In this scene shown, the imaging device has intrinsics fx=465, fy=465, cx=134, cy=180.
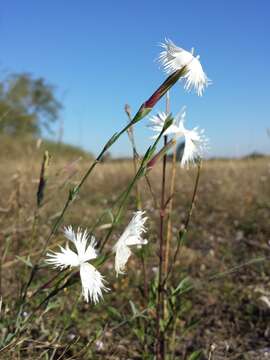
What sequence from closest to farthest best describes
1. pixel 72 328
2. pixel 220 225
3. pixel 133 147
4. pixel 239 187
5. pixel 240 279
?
1. pixel 133 147
2. pixel 72 328
3. pixel 240 279
4. pixel 220 225
5. pixel 239 187

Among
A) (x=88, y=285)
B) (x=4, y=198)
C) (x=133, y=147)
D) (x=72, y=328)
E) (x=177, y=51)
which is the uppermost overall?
(x=177, y=51)

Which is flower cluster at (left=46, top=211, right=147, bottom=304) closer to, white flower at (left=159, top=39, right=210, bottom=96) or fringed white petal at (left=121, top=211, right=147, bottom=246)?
fringed white petal at (left=121, top=211, right=147, bottom=246)

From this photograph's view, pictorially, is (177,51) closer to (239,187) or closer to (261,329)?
(261,329)

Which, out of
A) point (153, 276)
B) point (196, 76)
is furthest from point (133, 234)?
point (153, 276)

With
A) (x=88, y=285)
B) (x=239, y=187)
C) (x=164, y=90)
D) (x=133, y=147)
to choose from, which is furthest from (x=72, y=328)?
(x=239, y=187)

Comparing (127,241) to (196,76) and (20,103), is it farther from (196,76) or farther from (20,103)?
(20,103)

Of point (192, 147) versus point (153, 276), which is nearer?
point (192, 147)

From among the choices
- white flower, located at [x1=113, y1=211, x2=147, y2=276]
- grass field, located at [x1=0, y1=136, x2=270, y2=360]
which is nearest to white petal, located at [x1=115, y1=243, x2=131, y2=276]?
white flower, located at [x1=113, y1=211, x2=147, y2=276]
